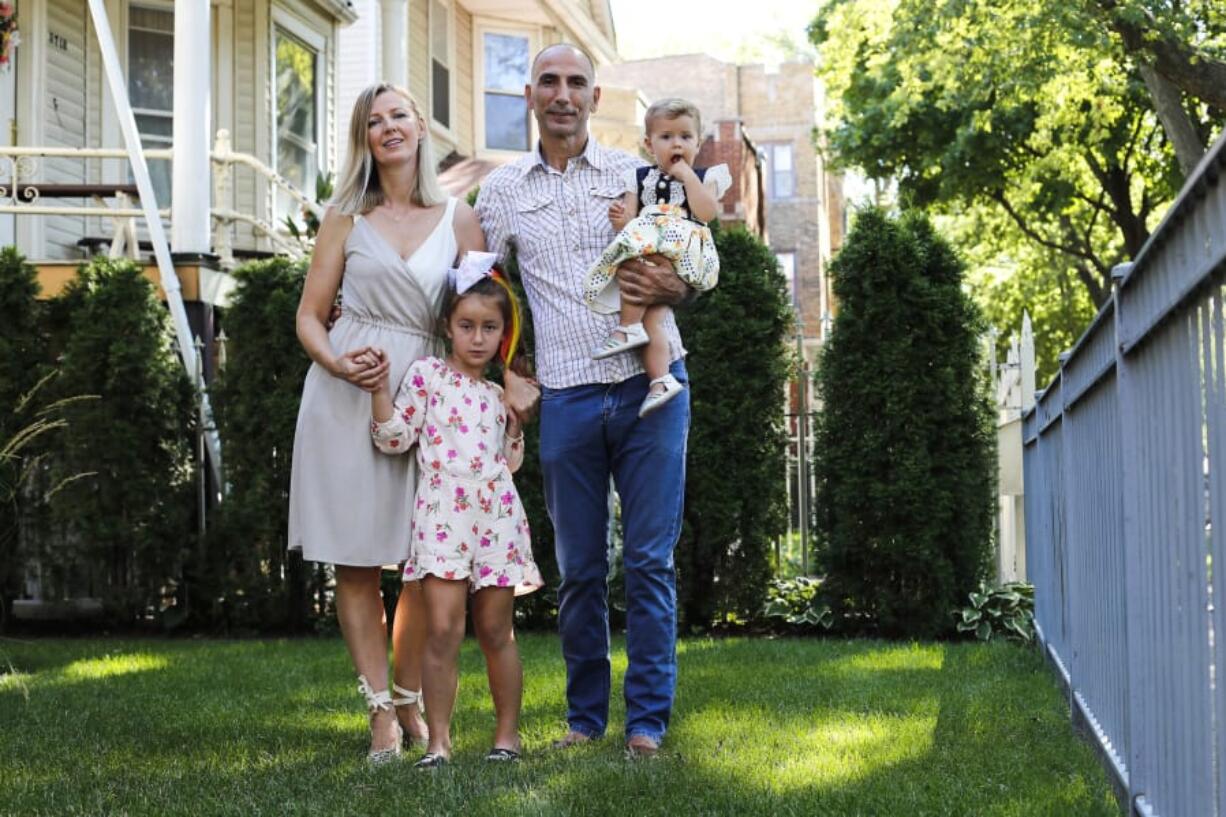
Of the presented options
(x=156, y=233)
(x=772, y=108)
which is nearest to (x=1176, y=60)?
(x=156, y=233)

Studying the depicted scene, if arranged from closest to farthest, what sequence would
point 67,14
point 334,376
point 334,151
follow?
1. point 334,376
2. point 67,14
3. point 334,151

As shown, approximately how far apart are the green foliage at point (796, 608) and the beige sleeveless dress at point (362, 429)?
4767 mm

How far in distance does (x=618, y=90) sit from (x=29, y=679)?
15.1 meters

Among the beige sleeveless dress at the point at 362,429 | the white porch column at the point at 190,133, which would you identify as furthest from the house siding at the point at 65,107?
the beige sleeveless dress at the point at 362,429

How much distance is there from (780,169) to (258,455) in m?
35.3

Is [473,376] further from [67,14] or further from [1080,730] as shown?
[67,14]

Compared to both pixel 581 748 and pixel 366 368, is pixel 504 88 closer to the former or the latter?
pixel 366 368

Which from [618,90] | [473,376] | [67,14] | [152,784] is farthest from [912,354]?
[618,90]

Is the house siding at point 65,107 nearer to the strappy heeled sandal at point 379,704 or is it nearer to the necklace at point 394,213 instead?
the necklace at point 394,213

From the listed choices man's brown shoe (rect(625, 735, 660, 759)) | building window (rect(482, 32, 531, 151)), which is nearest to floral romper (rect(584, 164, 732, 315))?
man's brown shoe (rect(625, 735, 660, 759))

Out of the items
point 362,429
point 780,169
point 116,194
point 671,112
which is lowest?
point 362,429

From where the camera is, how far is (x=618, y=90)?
2069 cm

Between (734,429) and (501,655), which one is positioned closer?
(501,655)

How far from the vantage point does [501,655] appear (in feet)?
14.7
